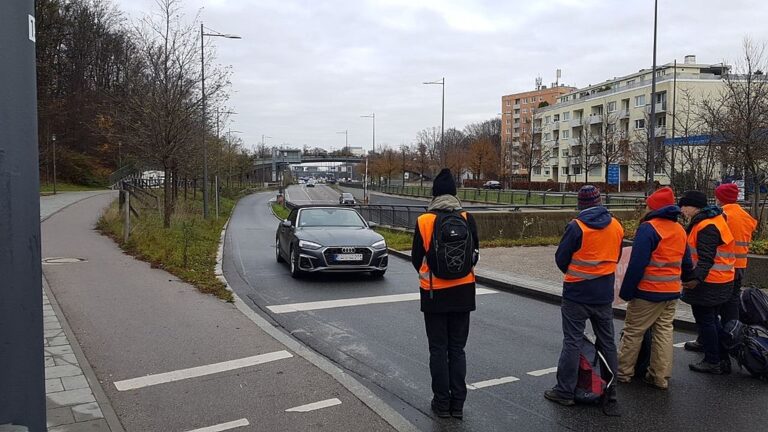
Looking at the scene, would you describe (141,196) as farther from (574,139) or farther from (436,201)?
(574,139)

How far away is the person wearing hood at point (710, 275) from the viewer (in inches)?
213

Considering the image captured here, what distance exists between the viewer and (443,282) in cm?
429

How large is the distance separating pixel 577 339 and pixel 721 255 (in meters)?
1.89

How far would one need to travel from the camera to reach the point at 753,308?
5.68 metres

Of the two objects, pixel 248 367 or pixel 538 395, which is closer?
pixel 538 395

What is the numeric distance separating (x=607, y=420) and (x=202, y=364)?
3.60m

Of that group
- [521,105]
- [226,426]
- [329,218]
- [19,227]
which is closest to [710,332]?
[226,426]

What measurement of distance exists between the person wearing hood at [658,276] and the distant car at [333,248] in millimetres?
6366

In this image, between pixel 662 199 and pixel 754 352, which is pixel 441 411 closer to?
pixel 662 199

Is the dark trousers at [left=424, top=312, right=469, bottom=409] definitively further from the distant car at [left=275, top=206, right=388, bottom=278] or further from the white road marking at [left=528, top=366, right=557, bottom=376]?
the distant car at [left=275, top=206, right=388, bottom=278]

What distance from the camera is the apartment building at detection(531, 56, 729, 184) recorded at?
5659 cm

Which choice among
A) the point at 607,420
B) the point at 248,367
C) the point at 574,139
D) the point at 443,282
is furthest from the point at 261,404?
the point at 574,139

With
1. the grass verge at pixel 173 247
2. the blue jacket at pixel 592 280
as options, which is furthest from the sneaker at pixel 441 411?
the grass verge at pixel 173 247

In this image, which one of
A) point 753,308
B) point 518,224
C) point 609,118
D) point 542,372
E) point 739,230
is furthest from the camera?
point 609,118
